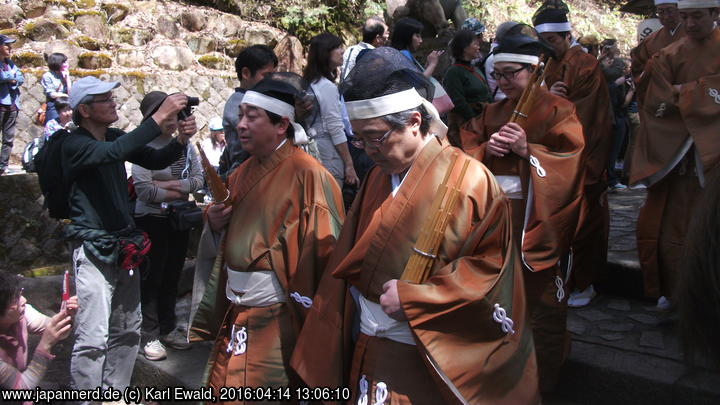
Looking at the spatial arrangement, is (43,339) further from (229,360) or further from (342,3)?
(342,3)

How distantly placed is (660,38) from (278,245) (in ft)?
11.6

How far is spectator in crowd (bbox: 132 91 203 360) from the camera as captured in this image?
4.72 metres

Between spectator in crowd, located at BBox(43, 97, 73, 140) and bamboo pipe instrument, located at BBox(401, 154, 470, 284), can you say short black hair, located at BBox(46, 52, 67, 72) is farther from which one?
bamboo pipe instrument, located at BBox(401, 154, 470, 284)

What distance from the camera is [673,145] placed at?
4180 mm

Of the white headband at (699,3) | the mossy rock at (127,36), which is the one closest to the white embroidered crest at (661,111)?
the white headband at (699,3)

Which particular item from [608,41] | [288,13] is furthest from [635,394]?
[288,13]

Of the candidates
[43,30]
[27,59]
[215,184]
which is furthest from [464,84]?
[43,30]

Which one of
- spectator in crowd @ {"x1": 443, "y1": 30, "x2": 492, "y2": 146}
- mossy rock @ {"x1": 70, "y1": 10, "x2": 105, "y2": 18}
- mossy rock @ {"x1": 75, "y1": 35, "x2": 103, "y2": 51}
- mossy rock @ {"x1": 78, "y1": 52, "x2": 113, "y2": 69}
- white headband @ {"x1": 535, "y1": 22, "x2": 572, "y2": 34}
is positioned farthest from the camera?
mossy rock @ {"x1": 70, "y1": 10, "x2": 105, "y2": 18}

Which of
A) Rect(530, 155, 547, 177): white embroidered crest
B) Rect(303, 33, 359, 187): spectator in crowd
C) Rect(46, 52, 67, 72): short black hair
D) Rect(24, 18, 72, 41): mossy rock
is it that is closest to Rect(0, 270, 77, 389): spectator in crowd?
Rect(303, 33, 359, 187): spectator in crowd

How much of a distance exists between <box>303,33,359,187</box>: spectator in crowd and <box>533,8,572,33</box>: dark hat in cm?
153

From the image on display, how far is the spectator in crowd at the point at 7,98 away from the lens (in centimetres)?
922

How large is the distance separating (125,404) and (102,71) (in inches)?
328

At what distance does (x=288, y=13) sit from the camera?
14.7 meters

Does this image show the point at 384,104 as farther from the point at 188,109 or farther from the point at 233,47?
the point at 233,47
